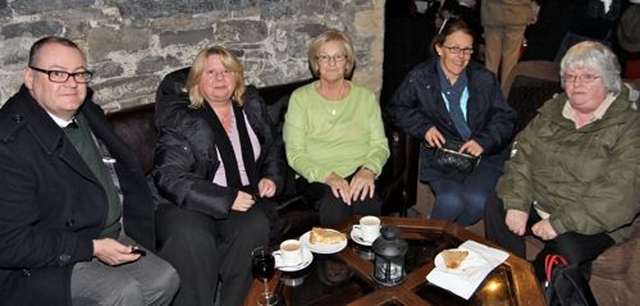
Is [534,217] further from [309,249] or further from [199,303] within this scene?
[199,303]

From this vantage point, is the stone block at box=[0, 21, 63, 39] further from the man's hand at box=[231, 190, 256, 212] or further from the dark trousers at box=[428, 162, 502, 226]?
the dark trousers at box=[428, 162, 502, 226]

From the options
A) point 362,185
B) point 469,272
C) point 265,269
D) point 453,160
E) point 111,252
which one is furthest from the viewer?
point 453,160

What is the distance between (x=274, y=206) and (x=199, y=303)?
59cm

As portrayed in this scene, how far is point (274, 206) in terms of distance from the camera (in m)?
2.59

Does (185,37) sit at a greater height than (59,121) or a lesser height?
greater

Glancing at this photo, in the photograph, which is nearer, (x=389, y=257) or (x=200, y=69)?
(x=389, y=257)

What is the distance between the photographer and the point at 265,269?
5.66 feet

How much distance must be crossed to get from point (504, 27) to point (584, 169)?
286cm

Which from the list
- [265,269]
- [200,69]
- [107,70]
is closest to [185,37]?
[107,70]

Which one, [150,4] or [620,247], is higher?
[150,4]

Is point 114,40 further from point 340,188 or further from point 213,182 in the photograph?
point 340,188

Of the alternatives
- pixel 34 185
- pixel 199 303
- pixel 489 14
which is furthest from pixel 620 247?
pixel 489 14

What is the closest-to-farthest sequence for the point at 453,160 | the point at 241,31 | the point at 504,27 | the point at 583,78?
the point at 583,78 → the point at 453,160 → the point at 241,31 → the point at 504,27

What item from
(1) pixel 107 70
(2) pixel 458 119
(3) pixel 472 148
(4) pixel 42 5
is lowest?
(3) pixel 472 148
